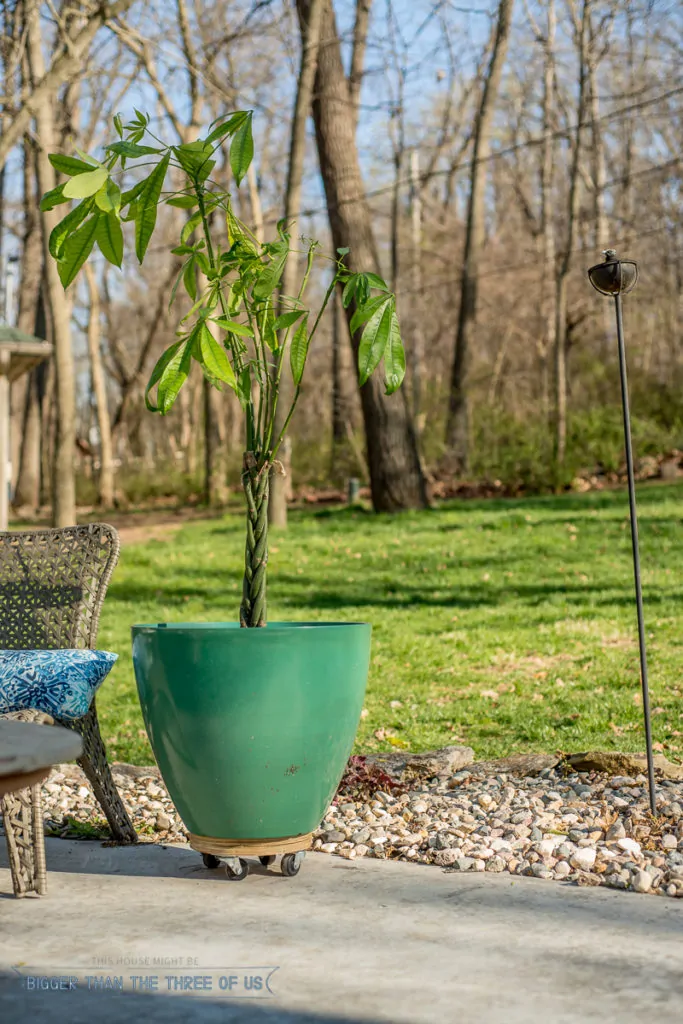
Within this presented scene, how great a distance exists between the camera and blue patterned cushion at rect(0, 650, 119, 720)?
3123mm

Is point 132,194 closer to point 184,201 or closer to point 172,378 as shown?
point 172,378

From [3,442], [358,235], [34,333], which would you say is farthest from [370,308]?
[34,333]

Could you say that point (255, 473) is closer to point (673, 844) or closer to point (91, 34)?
point (673, 844)

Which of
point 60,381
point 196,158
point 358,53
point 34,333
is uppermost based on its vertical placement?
point 358,53

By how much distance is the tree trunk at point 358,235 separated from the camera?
44.1 feet

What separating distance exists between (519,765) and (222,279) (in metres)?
2.16

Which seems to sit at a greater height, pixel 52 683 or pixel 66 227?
pixel 66 227

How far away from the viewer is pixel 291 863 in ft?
9.95

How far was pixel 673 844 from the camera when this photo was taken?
10.3ft

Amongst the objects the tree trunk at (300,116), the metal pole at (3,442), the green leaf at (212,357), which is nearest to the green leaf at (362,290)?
the green leaf at (212,357)

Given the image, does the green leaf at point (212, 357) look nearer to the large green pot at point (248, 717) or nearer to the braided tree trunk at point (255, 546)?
the braided tree trunk at point (255, 546)

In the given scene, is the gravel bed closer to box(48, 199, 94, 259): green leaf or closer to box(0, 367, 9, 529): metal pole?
box(48, 199, 94, 259): green leaf

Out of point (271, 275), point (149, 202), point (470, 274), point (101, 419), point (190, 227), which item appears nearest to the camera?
point (149, 202)

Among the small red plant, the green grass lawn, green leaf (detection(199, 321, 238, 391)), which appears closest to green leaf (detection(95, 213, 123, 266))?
green leaf (detection(199, 321, 238, 391))
